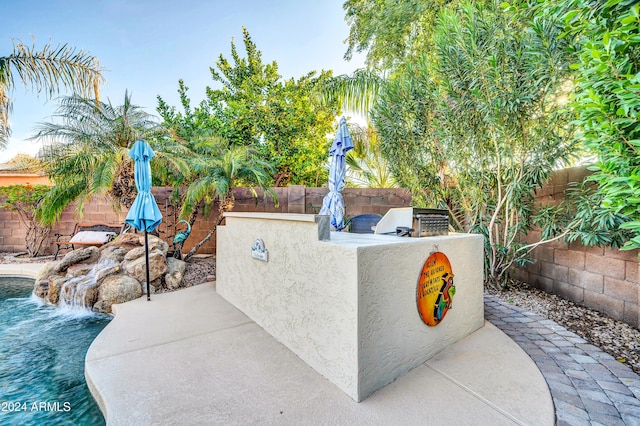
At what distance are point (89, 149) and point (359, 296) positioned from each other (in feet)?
21.0

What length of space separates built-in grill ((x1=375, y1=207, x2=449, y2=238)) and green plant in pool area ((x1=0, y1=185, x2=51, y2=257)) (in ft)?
30.7

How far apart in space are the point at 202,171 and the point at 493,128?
5664mm

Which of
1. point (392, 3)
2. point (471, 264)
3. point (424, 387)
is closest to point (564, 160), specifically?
point (471, 264)

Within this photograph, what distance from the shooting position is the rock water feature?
4.59 m

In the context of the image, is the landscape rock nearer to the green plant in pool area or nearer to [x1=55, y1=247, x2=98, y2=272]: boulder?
[x1=55, y1=247, x2=98, y2=272]: boulder

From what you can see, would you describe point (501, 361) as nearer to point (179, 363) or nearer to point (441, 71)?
point (179, 363)

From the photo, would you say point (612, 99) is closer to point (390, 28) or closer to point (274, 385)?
point (274, 385)

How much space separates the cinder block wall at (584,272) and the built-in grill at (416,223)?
2.23 meters

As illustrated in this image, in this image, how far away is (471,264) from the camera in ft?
10.6

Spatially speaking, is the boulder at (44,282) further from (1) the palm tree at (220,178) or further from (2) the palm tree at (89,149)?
(1) the palm tree at (220,178)

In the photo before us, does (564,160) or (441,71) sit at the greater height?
(441,71)

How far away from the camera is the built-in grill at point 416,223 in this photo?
119 inches

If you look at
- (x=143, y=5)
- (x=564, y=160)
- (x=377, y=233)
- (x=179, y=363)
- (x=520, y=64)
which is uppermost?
(x=143, y=5)

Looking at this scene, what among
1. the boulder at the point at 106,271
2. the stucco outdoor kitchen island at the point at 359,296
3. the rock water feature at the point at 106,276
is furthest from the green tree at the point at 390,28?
the boulder at the point at 106,271
